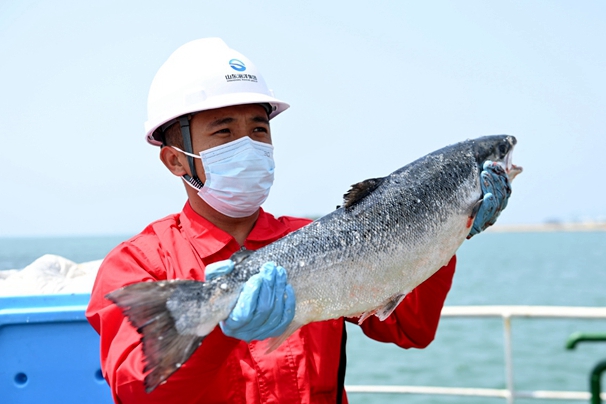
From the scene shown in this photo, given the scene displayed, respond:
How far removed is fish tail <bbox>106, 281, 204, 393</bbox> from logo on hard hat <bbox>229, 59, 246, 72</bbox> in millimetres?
1128

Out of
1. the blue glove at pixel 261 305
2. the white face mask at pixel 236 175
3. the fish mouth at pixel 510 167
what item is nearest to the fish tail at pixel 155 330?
the blue glove at pixel 261 305

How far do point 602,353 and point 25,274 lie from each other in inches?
620

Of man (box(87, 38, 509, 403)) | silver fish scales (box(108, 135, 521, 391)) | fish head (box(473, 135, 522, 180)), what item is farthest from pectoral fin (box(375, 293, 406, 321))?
fish head (box(473, 135, 522, 180))

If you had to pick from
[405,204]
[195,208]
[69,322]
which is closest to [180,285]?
[195,208]

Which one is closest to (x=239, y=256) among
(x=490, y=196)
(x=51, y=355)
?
(x=490, y=196)

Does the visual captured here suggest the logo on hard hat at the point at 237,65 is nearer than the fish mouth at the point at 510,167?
Yes

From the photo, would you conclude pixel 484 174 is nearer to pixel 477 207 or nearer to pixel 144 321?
pixel 477 207

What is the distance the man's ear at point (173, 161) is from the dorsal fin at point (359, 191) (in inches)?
30.8

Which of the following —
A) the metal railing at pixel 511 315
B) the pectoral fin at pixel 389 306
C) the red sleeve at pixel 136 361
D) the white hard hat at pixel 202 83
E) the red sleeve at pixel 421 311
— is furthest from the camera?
the metal railing at pixel 511 315

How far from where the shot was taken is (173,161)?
279 centimetres

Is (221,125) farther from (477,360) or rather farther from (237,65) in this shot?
(477,360)

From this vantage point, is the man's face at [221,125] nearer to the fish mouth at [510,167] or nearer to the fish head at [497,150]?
the fish head at [497,150]

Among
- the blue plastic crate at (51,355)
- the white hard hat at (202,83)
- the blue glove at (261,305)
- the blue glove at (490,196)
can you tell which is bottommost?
the blue plastic crate at (51,355)

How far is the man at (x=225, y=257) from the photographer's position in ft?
6.89
